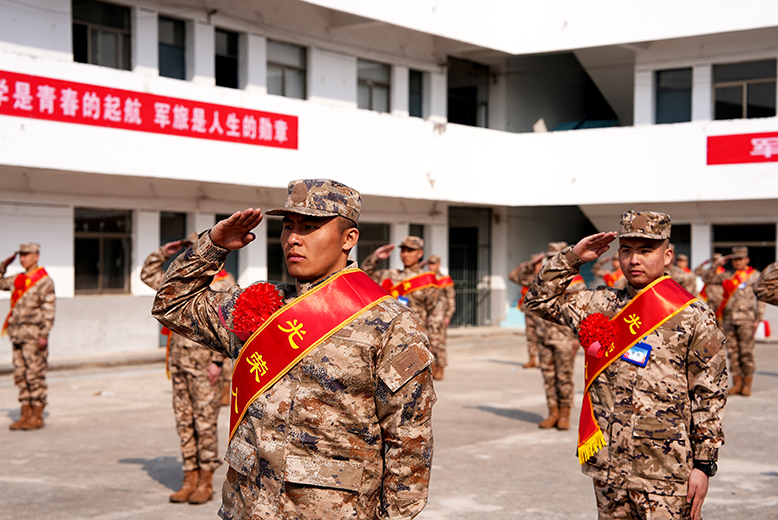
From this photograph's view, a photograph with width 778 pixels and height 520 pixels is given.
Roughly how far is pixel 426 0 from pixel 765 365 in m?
11.3

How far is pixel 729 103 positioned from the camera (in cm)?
2194

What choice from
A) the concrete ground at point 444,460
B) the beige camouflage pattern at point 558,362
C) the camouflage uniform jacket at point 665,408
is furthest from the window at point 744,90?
the camouflage uniform jacket at point 665,408

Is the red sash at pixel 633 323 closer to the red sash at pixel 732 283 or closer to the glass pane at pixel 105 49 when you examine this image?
the red sash at pixel 732 283

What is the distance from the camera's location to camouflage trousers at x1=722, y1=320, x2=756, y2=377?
12680 mm

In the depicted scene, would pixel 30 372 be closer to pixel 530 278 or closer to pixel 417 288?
pixel 417 288

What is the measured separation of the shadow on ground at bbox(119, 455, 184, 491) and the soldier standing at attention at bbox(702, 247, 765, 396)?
8343 millimetres

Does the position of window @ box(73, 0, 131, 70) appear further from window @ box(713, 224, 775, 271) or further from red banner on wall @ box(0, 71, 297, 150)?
window @ box(713, 224, 775, 271)

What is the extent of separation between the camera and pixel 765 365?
1661 cm

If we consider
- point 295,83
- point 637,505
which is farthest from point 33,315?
point 295,83

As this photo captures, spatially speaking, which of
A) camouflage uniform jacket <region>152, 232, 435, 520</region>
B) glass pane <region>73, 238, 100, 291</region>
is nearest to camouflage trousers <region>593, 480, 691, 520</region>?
camouflage uniform jacket <region>152, 232, 435, 520</region>

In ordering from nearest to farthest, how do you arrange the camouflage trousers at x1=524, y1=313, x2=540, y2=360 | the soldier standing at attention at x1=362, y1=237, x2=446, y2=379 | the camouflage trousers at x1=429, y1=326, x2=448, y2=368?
1. the soldier standing at attention at x1=362, y1=237, x2=446, y2=379
2. the camouflage trousers at x1=429, y1=326, x2=448, y2=368
3. the camouflage trousers at x1=524, y1=313, x2=540, y2=360

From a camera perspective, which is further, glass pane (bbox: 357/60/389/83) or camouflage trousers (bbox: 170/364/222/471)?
glass pane (bbox: 357/60/389/83)

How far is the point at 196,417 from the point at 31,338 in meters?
4.00

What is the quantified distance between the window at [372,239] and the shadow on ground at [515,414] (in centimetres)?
1128
